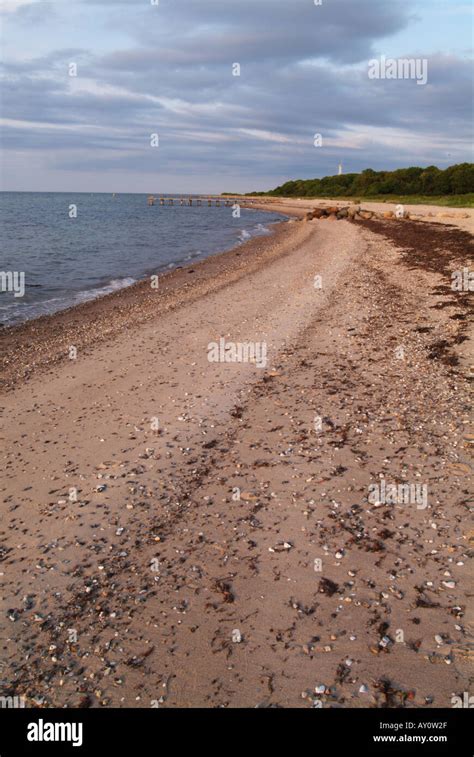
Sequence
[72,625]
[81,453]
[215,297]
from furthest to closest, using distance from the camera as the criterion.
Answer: [215,297] < [81,453] < [72,625]

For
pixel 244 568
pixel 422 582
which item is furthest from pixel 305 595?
pixel 422 582

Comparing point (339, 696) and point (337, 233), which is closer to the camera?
point (339, 696)

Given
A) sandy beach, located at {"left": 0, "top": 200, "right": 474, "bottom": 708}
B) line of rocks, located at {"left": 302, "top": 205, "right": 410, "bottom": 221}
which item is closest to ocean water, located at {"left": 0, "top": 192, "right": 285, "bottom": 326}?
sandy beach, located at {"left": 0, "top": 200, "right": 474, "bottom": 708}

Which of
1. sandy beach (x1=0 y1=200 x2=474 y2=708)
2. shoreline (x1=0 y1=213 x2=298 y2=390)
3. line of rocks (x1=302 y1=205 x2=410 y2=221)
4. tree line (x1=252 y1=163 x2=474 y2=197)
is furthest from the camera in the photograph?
tree line (x1=252 y1=163 x2=474 y2=197)

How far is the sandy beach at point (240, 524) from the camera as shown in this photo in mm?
4605

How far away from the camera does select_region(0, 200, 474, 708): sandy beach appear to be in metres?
4.61

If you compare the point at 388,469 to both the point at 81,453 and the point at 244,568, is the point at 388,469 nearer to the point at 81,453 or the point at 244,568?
the point at 244,568

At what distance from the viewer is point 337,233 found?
44781mm

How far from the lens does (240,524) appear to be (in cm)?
657

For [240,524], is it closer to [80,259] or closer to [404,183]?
[80,259]

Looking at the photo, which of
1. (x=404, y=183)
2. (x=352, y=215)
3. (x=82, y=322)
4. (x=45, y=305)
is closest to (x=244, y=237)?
(x=352, y=215)

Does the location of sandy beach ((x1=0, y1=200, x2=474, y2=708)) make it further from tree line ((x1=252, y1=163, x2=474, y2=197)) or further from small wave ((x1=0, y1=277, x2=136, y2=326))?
tree line ((x1=252, y1=163, x2=474, y2=197))
